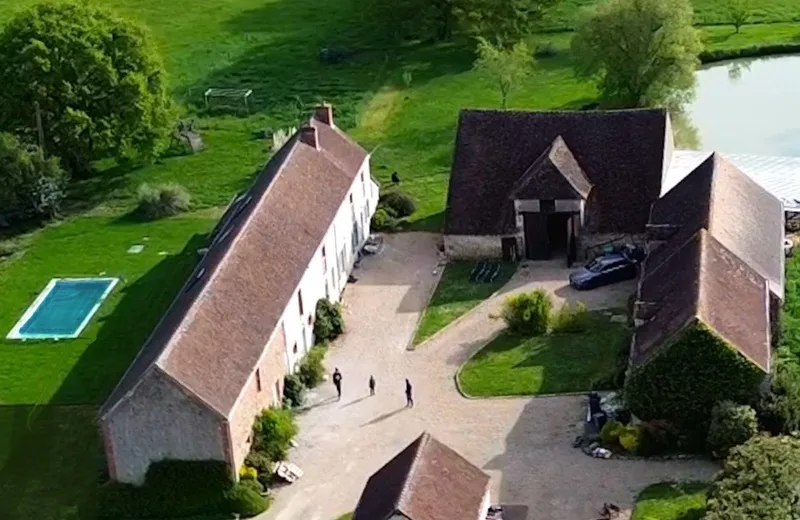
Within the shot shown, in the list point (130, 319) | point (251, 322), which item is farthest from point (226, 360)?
point (130, 319)

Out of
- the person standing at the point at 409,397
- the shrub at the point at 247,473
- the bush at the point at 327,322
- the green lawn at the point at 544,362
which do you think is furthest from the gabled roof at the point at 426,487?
the bush at the point at 327,322

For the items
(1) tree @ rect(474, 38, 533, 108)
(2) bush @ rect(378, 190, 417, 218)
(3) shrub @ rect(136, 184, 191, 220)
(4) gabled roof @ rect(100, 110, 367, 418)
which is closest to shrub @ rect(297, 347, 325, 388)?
(4) gabled roof @ rect(100, 110, 367, 418)

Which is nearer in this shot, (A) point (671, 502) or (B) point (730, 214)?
(A) point (671, 502)

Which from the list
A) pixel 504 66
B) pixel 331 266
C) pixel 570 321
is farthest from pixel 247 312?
pixel 504 66

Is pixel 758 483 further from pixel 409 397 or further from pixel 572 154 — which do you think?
pixel 572 154

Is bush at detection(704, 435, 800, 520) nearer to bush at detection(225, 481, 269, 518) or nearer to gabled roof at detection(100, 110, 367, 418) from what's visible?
bush at detection(225, 481, 269, 518)

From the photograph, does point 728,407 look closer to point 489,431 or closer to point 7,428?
point 489,431
